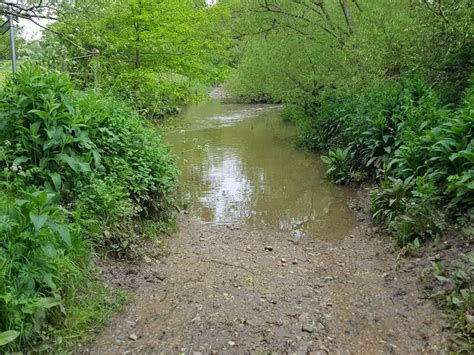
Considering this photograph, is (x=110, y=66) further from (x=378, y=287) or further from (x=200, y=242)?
(x=378, y=287)

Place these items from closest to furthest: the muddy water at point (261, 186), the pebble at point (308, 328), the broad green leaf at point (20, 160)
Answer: the pebble at point (308, 328) → the broad green leaf at point (20, 160) → the muddy water at point (261, 186)

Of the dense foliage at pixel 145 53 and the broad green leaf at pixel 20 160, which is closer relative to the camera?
the broad green leaf at pixel 20 160

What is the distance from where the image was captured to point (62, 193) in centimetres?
415

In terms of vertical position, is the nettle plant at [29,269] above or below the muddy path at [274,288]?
above

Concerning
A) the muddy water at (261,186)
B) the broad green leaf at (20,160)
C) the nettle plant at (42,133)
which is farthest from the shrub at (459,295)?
the broad green leaf at (20,160)

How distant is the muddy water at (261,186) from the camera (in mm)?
7066

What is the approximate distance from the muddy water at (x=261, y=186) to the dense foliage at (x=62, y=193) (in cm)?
203

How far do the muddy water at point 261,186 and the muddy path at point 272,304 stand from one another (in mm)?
1415

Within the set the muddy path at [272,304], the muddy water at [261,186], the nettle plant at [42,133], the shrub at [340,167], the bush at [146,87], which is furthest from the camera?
the shrub at [340,167]

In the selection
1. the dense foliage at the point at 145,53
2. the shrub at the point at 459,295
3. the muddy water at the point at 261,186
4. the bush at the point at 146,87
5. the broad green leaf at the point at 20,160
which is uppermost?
the dense foliage at the point at 145,53

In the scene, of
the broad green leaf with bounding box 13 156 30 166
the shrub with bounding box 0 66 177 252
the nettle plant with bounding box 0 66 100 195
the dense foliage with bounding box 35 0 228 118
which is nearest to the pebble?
the shrub with bounding box 0 66 177 252

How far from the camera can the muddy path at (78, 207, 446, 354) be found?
318 cm

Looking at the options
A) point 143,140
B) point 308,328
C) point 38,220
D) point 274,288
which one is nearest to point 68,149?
point 143,140

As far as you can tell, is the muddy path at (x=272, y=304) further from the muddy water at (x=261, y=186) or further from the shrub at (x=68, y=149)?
the muddy water at (x=261, y=186)
